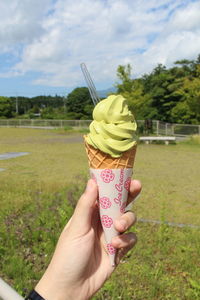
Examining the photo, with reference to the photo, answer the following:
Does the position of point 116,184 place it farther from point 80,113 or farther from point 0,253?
point 80,113

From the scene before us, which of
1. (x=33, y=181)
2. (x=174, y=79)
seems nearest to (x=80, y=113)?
(x=174, y=79)

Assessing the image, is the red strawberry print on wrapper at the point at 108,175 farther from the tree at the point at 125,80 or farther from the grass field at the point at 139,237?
the tree at the point at 125,80

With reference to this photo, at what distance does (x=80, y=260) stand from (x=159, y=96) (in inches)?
1299

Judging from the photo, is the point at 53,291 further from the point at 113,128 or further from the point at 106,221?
the point at 113,128

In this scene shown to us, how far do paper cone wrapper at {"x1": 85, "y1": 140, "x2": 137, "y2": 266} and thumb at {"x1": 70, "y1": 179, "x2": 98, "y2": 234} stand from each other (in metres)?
0.18

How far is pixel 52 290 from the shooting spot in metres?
1.59

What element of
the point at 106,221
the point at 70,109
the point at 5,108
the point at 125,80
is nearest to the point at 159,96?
the point at 125,80

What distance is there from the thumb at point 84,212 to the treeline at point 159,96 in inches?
746

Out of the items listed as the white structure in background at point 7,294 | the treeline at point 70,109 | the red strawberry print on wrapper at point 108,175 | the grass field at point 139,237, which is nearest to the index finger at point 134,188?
the red strawberry print on wrapper at point 108,175

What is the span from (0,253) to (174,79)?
32430 millimetres

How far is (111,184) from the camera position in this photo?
6.52ft

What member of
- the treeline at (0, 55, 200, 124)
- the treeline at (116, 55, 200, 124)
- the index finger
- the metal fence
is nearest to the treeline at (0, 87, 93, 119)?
the treeline at (0, 55, 200, 124)

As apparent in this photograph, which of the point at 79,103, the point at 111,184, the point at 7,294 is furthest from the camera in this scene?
the point at 79,103

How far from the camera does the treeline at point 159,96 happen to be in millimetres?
20797
